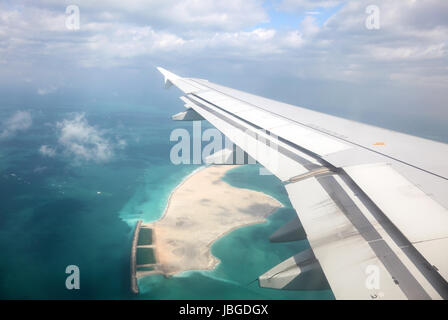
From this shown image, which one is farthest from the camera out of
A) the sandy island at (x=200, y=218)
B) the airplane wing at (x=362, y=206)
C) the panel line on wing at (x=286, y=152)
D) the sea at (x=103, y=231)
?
the sandy island at (x=200, y=218)

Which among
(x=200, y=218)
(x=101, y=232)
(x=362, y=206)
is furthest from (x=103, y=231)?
(x=362, y=206)

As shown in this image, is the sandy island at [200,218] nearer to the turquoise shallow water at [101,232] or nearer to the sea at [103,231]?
the sea at [103,231]

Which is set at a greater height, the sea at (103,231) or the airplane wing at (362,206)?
the airplane wing at (362,206)

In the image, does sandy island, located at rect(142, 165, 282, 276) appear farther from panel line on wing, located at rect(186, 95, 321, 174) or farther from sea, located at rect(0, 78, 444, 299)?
panel line on wing, located at rect(186, 95, 321, 174)

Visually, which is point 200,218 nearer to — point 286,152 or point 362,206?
point 286,152

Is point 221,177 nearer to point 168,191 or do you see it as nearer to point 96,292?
point 168,191

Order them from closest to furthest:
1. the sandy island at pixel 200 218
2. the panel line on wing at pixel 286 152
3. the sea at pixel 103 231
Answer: the panel line on wing at pixel 286 152 → the sea at pixel 103 231 → the sandy island at pixel 200 218

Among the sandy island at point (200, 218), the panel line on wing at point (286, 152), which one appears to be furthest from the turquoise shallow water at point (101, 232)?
the panel line on wing at point (286, 152)
